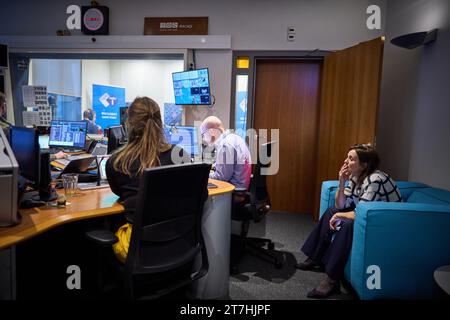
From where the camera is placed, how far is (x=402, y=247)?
1.97 m

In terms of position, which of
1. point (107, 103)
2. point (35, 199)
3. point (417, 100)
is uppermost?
point (107, 103)

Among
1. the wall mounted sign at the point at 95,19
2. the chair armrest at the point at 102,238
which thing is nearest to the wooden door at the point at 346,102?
the chair armrest at the point at 102,238

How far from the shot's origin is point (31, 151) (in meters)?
1.74

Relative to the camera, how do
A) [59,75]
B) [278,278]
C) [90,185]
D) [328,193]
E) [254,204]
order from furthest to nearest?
1. [59,75]
2. [328,193]
3. [254,204]
4. [278,278]
5. [90,185]

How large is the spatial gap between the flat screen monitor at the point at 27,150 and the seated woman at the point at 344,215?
1.96 m

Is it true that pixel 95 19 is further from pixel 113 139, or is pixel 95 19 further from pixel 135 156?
pixel 135 156

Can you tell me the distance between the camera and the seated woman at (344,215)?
2.21m

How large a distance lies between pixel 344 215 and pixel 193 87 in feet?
8.67

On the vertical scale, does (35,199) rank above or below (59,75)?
below

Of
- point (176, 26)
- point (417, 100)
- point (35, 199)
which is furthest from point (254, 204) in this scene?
point (176, 26)

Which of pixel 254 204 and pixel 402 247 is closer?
pixel 402 247

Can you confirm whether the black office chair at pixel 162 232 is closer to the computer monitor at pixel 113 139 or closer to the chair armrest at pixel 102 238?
the chair armrest at pixel 102 238

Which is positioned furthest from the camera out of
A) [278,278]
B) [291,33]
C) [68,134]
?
[291,33]
